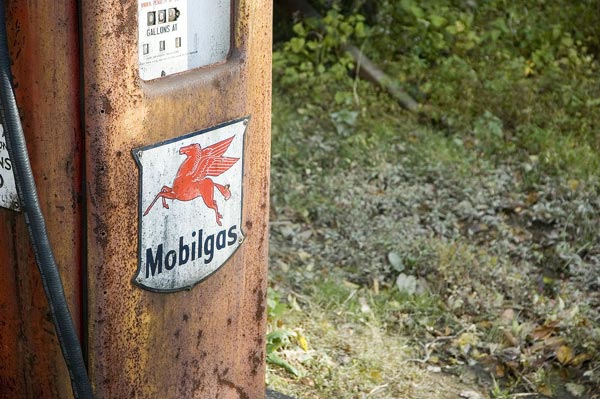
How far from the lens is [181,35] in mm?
2418

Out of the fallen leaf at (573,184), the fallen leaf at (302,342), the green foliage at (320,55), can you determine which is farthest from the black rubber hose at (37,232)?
the green foliage at (320,55)

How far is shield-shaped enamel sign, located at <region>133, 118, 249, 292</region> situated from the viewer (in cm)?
243

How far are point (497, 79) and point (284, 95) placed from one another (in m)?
1.20

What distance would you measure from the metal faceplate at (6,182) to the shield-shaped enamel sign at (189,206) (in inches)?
11.2

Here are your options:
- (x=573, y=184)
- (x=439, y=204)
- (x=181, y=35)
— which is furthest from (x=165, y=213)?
(x=573, y=184)

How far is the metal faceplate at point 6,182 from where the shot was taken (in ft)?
7.82

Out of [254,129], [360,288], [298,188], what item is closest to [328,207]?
[298,188]

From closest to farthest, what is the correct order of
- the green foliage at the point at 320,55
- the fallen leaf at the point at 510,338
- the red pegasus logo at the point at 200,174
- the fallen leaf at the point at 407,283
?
the red pegasus logo at the point at 200,174, the fallen leaf at the point at 510,338, the fallen leaf at the point at 407,283, the green foliage at the point at 320,55

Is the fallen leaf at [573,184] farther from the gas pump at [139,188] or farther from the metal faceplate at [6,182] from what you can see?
Result: the metal faceplate at [6,182]

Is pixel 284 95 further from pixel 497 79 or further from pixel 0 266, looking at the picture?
pixel 0 266

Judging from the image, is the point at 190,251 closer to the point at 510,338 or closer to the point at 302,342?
the point at 302,342

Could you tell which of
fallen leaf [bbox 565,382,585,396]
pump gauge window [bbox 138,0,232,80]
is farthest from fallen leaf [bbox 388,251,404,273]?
pump gauge window [bbox 138,0,232,80]

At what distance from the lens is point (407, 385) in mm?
3713

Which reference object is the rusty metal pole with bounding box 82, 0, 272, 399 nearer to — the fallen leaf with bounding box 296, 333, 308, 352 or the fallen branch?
the fallen leaf with bounding box 296, 333, 308, 352
